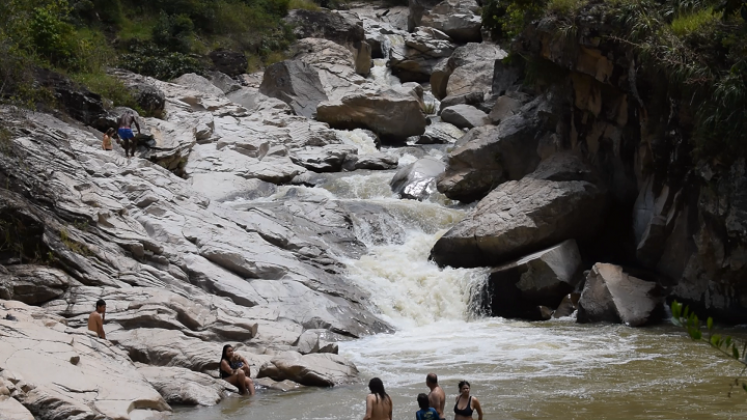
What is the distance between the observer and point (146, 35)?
3372 centimetres

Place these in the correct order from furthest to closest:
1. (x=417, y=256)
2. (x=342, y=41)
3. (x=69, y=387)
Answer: (x=342, y=41)
(x=417, y=256)
(x=69, y=387)

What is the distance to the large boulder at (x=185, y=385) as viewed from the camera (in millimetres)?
10789

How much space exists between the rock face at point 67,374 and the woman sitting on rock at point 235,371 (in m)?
1.23

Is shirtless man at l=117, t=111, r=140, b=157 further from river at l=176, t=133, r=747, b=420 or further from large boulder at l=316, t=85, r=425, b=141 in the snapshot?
large boulder at l=316, t=85, r=425, b=141

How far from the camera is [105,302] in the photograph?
13.1 meters

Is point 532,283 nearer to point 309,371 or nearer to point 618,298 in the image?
point 618,298

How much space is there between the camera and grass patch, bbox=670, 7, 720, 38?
621 inches

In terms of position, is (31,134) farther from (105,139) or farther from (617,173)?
(617,173)

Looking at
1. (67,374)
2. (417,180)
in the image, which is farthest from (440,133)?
(67,374)

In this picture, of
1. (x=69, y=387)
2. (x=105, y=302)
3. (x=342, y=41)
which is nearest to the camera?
(x=69, y=387)

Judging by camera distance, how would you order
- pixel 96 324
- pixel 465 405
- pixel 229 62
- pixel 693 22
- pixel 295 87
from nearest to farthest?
pixel 465 405
pixel 96 324
pixel 693 22
pixel 295 87
pixel 229 62

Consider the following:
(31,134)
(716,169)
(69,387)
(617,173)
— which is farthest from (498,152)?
(69,387)

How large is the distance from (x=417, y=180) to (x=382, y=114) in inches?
248

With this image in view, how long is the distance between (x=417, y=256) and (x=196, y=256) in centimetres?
534
